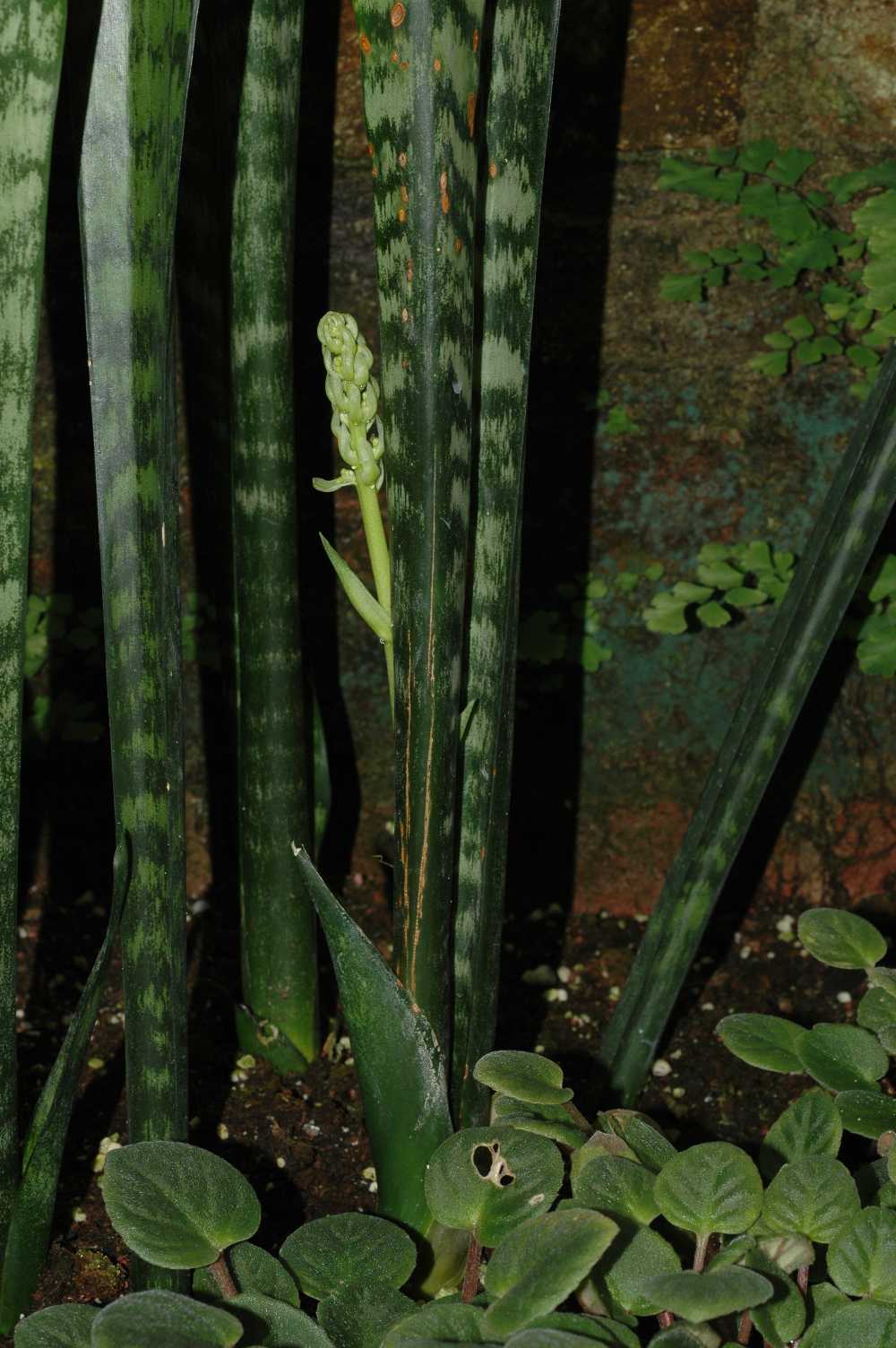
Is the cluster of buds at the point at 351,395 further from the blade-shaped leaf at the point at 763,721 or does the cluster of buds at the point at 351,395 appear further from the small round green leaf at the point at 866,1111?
the small round green leaf at the point at 866,1111

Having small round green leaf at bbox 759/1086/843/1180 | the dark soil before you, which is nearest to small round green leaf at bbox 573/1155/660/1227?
small round green leaf at bbox 759/1086/843/1180

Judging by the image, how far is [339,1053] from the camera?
1.22 metres

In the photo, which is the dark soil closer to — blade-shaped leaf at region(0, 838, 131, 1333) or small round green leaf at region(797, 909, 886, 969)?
blade-shaped leaf at region(0, 838, 131, 1333)

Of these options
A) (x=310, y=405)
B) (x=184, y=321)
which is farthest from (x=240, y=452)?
(x=310, y=405)

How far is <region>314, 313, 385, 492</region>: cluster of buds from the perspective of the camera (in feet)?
2.43

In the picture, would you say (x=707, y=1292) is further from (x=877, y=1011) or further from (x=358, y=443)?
(x=358, y=443)

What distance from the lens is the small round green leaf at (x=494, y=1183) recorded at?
0.69 m

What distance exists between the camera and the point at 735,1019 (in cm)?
83

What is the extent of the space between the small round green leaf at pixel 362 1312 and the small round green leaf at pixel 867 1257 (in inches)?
8.7

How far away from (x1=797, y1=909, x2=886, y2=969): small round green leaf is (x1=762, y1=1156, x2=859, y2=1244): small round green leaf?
17 centimetres

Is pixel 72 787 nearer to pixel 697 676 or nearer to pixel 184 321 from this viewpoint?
pixel 184 321

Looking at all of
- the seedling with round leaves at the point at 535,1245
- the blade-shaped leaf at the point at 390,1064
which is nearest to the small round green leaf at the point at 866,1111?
the seedling with round leaves at the point at 535,1245

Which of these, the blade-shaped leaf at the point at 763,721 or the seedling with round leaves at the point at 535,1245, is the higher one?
the blade-shaped leaf at the point at 763,721

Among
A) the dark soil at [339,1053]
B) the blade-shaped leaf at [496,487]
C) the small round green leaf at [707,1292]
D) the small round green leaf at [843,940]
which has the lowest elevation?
the dark soil at [339,1053]
